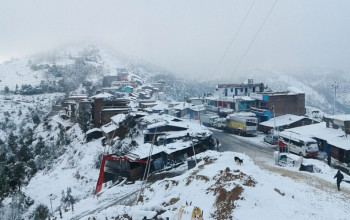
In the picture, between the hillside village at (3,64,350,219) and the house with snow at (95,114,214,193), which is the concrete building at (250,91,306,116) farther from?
the house with snow at (95,114,214,193)

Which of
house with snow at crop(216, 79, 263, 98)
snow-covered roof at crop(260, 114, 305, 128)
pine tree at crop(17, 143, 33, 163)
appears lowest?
pine tree at crop(17, 143, 33, 163)

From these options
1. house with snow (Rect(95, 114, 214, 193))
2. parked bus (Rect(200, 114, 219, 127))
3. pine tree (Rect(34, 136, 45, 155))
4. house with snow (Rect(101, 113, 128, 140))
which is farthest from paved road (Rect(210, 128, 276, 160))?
pine tree (Rect(34, 136, 45, 155))

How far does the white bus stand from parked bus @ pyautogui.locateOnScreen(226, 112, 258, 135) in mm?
8737

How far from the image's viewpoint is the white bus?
27719 mm

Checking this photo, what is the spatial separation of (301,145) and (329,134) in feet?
12.2

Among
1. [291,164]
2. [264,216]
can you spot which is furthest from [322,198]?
[291,164]

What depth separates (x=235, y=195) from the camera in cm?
1345

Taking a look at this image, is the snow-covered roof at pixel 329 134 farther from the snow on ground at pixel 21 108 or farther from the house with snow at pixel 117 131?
the snow on ground at pixel 21 108

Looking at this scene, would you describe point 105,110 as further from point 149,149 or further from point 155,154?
point 155,154

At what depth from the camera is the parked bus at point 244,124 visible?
39.6 m

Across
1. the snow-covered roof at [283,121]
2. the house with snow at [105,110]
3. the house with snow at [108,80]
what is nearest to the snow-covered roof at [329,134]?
the snow-covered roof at [283,121]

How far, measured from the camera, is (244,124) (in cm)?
3984

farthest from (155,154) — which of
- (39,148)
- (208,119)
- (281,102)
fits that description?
(39,148)

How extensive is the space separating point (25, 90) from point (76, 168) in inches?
2832
